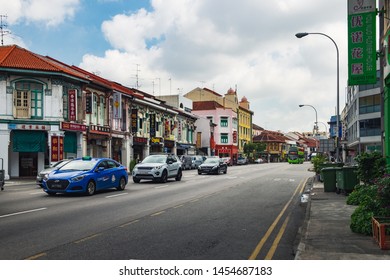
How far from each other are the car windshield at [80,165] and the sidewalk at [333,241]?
928 centimetres

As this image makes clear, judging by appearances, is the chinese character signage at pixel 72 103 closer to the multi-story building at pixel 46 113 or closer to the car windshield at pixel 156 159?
the multi-story building at pixel 46 113

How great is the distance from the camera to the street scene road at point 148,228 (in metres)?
7.13

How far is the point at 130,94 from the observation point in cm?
4378

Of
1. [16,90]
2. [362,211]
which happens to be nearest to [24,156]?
[16,90]

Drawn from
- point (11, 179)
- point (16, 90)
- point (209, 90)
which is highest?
point (209, 90)

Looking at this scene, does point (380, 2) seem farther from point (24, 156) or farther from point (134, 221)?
point (24, 156)

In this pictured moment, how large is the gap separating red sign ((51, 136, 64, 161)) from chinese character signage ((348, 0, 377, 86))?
22426 millimetres

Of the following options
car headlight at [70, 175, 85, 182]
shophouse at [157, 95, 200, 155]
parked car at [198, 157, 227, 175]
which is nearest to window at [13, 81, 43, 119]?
parked car at [198, 157, 227, 175]

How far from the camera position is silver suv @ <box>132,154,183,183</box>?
24469mm

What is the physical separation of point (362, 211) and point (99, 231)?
5.68 metres

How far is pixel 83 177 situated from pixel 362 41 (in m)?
12.1

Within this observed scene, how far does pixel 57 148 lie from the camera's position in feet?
105

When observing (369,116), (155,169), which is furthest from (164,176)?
(369,116)

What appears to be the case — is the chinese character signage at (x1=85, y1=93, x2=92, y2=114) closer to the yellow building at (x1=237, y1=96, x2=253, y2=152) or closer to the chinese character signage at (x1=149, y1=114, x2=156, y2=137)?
the chinese character signage at (x1=149, y1=114, x2=156, y2=137)
